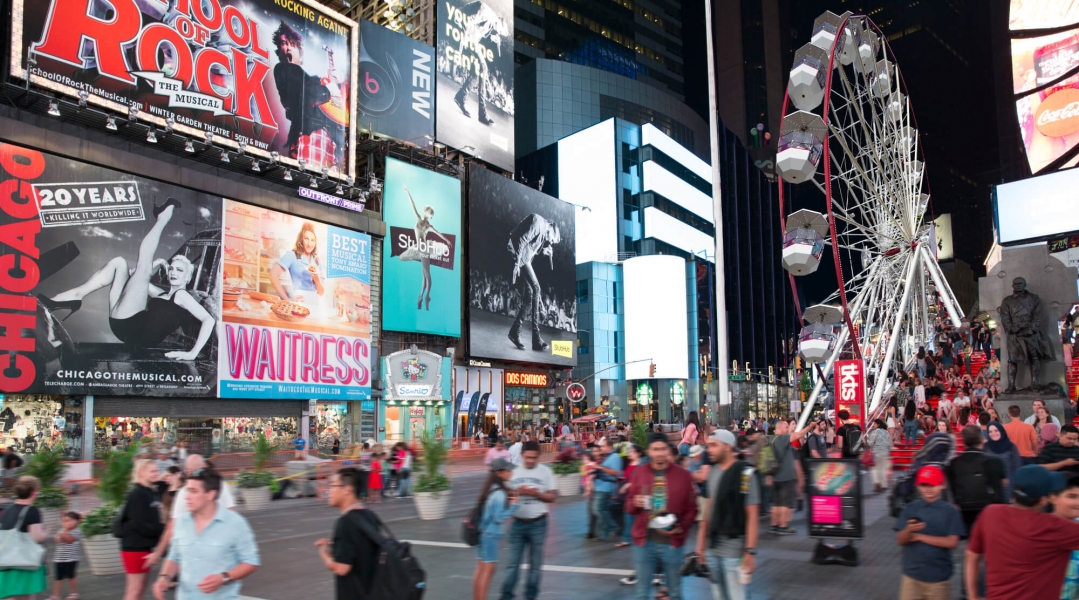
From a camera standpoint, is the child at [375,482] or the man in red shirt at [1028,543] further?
the child at [375,482]

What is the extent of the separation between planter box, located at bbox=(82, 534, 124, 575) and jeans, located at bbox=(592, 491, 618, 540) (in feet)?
22.9

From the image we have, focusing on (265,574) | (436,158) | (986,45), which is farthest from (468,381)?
(986,45)

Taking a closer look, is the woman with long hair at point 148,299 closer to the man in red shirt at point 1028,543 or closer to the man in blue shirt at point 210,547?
the man in blue shirt at point 210,547

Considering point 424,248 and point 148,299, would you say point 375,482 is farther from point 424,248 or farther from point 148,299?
point 424,248

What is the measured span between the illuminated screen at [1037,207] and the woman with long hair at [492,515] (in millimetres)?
45387

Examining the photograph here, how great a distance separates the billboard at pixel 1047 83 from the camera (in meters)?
46.1

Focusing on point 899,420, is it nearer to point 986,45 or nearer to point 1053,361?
point 1053,361

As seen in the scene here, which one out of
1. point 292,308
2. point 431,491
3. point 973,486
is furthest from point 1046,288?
point 292,308

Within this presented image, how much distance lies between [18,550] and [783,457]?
1048 cm

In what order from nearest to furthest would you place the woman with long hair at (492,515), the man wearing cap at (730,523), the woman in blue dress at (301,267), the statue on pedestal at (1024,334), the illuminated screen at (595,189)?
the man wearing cap at (730,523) → the woman with long hair at (492,515) → the statue on pedestal at (1024,334) → the woman in blue dress at (301,267) → the illuminated screen at (595,189)

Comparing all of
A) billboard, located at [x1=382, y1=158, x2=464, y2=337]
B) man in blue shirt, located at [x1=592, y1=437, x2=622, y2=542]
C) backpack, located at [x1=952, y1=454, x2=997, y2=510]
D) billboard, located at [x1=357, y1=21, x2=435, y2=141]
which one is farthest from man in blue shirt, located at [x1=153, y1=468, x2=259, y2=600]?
billboard, located at [x1=357, y1=21, x2=435, y2=141]

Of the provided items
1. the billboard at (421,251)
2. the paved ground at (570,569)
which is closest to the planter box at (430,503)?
the paved ground at (570,569)

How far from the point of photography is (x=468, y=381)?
176 ft

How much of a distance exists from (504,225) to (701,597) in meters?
48.8
